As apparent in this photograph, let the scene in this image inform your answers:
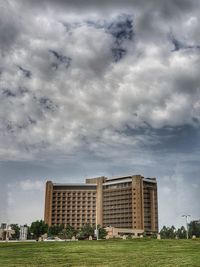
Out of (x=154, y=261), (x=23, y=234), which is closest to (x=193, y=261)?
(x=154, y=261)

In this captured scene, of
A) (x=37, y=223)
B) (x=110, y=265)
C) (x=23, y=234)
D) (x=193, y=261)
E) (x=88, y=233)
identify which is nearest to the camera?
(x=110, y=265)

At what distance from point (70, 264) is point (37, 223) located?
14590 cm

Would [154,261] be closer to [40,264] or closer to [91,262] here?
[91,262]

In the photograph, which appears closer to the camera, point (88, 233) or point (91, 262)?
point (91, 262)

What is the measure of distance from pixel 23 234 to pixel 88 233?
1715 inches

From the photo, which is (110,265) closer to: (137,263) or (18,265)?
(137,263)

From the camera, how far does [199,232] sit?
626ft

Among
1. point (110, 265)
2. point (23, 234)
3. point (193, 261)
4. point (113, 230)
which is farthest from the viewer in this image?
point (113, 230)

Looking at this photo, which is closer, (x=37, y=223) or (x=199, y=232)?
(x=37, y=223)

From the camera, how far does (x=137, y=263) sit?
26500 mm

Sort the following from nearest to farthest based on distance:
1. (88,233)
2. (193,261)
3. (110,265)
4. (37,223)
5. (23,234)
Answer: (110,265) < (193,261) < (88,233) < (37,223) < (23,234)

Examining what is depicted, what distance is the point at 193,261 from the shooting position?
27531 mm

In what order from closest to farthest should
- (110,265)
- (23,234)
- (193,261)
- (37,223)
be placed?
(110,265)
(193,261)
(37,223)
(23,234)

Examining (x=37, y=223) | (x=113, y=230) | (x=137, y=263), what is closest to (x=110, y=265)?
(x=137, y=263)
